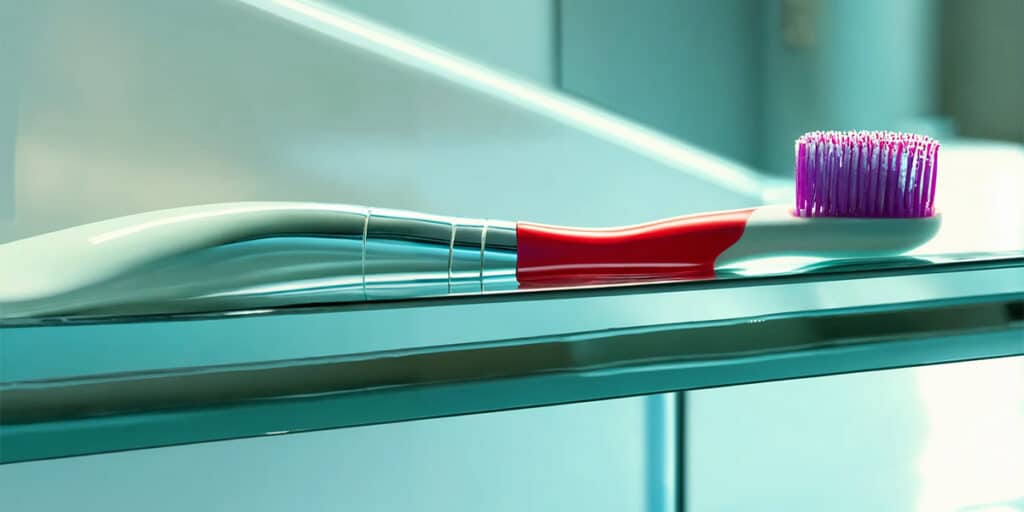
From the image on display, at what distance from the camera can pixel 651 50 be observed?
53 centimetres

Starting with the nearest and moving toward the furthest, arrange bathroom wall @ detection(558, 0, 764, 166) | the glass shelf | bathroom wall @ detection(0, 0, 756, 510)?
the glass shelf, bathroom wall @ detection(0, 0, 756, 510), bathroom wall @ detection(558, 0, 764, 166)

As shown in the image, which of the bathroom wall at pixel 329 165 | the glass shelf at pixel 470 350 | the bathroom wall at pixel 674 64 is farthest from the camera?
the bathroom wall at pixel 674 64

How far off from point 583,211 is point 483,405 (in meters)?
0.20

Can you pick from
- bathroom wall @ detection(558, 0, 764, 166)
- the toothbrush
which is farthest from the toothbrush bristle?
bathroom wall @ detection(558, 0, 764, 166)

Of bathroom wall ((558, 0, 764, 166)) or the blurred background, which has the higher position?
bathroom wall ((558, 0, 764, 166))

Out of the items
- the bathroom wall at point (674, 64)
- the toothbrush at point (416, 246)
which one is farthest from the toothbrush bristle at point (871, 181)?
the bathroom wall at point (674, 64)

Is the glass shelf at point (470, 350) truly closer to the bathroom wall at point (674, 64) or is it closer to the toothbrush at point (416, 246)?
the toothbrush at point (416, 246)

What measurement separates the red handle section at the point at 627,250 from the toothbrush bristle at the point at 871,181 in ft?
0.11

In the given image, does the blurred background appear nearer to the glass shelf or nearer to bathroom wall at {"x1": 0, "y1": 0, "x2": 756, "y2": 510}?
bathroom wall at {"x1": 0, "y1": 0, "x2": 756, "y2": 510}

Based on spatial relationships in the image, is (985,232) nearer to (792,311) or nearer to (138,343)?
(792,311)

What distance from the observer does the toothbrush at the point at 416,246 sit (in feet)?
1.00

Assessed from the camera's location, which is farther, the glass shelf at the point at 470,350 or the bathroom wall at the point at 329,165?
the bathroom wall at the point at 329,165

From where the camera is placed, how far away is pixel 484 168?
0.47 meters

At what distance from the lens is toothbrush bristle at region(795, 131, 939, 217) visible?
391 millimetres
